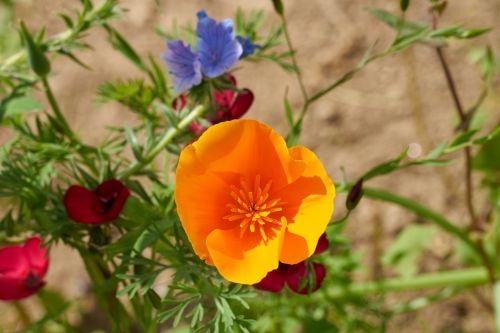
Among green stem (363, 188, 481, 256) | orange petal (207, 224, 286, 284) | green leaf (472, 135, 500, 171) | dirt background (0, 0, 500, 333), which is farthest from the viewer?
dirt background (0, 0, 500, 333)

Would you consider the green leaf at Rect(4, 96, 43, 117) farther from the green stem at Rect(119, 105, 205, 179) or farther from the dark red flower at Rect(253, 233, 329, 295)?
the dark red flower at Rect(253, 233, 329, 295)

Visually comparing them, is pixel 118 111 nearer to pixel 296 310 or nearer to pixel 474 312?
pixel 296 310

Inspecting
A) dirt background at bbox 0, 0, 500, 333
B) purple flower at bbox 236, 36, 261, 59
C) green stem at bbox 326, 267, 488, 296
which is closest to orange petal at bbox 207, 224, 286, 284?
purple flower at bbox 236, 36, 261, 59

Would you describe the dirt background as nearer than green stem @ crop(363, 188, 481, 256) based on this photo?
No

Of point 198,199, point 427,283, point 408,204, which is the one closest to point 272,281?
point 198,199

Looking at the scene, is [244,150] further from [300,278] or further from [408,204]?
[408,204]

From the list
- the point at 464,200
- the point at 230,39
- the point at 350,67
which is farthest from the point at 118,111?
the point at 230,39

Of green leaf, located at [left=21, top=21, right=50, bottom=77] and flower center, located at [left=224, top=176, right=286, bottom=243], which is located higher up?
green leaf, located at [left=21, top=21, right=50, bottom=77]
